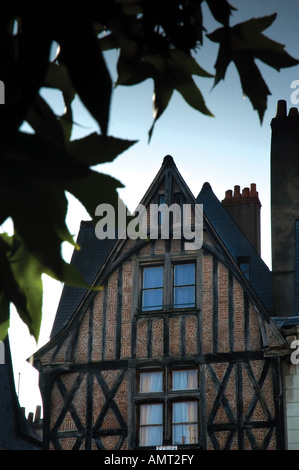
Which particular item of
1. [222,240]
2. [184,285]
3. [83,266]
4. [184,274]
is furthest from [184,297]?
[83,266]

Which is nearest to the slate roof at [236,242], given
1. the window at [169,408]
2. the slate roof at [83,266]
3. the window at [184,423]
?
the window at [169,408]

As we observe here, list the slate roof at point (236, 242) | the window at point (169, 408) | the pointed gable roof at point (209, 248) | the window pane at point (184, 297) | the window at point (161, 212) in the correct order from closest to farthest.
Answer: the window at point (169, 408) < the pointed gable roof at point (209, 248) < the window pane at point (184, 297) < the window at point (161, 212) < the slate roof at point (236, 242)

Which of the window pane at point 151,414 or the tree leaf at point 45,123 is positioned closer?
the tree leaf at point 45,123

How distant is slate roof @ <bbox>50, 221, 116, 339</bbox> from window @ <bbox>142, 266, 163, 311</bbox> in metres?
Result: 1.23

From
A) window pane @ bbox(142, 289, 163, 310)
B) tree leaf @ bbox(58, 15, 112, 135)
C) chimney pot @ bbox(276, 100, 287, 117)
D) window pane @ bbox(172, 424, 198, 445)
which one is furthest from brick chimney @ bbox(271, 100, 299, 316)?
tree leaf @ bbox(58, 15, 112, 135)

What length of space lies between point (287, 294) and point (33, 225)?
14992 mm

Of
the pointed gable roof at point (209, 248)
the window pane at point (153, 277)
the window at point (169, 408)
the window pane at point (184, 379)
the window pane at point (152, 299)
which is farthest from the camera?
the window pane at point (153, 277)

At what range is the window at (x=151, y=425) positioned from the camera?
15.1m

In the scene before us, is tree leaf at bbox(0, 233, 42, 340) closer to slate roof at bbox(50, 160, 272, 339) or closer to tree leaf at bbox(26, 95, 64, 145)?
tree leaf at bbox(26, 95, 64, 145)

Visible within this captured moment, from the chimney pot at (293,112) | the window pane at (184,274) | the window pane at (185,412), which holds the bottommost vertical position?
the window pane at (185,412)

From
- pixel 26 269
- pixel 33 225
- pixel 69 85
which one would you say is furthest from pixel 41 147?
pixel 69 85

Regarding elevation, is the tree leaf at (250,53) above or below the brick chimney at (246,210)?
below

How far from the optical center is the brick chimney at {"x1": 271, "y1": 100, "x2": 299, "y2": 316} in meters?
16.2

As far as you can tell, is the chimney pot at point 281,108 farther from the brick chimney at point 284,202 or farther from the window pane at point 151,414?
the window pane at point 151,414
